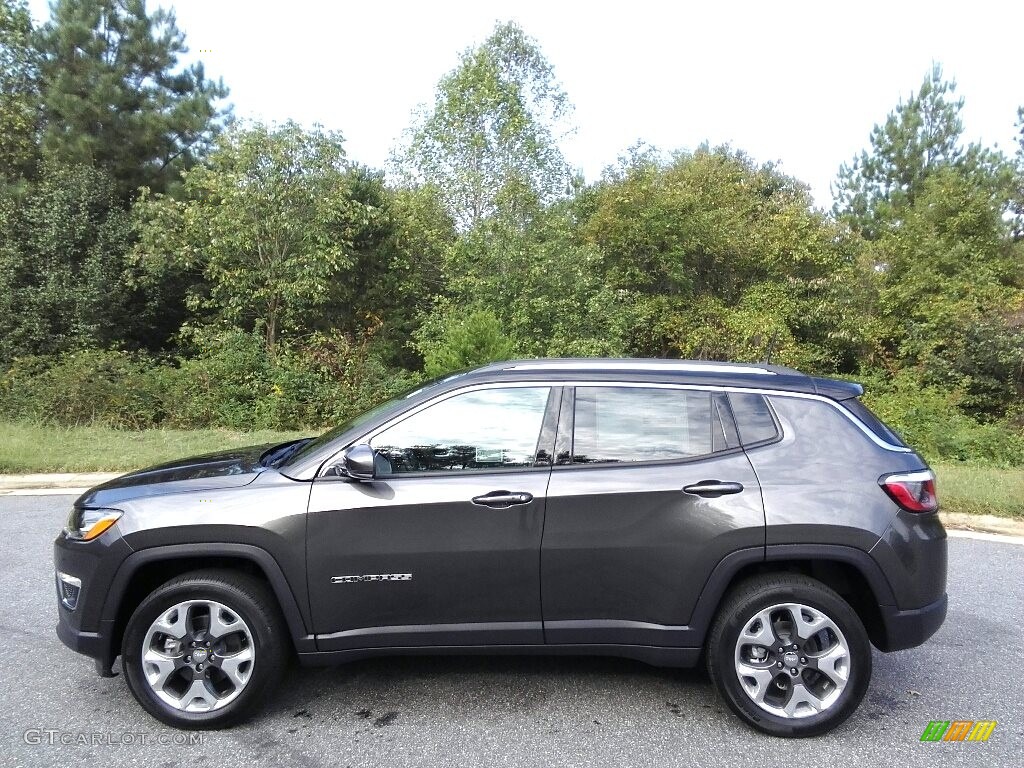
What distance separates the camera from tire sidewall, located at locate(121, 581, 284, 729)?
3.45 metres

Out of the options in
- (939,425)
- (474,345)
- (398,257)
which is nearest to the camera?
(474,345)

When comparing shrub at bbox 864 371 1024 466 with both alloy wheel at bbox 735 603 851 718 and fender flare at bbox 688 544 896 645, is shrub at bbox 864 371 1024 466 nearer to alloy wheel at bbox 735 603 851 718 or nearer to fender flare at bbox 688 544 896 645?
fender flare at bbox 688 544 896 645

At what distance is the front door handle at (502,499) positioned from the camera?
137 inches

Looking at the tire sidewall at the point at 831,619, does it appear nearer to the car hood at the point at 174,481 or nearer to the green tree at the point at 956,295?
the car hood at the point at 174,481

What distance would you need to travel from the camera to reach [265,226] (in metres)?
17.6

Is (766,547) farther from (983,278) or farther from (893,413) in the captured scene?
(983,278)

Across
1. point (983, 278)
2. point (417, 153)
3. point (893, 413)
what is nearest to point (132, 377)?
point (417, 153)

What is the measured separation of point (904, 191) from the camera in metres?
30.1

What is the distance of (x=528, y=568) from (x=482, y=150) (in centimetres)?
1883

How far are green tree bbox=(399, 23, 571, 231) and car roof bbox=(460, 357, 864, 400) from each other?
54.3ft

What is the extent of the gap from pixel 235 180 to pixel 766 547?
1657 centimetres

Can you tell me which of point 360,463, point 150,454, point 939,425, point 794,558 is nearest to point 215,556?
point 360,463

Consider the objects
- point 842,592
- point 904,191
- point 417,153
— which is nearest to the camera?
point 842,592

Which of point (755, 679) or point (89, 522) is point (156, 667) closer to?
point (89, 522)
